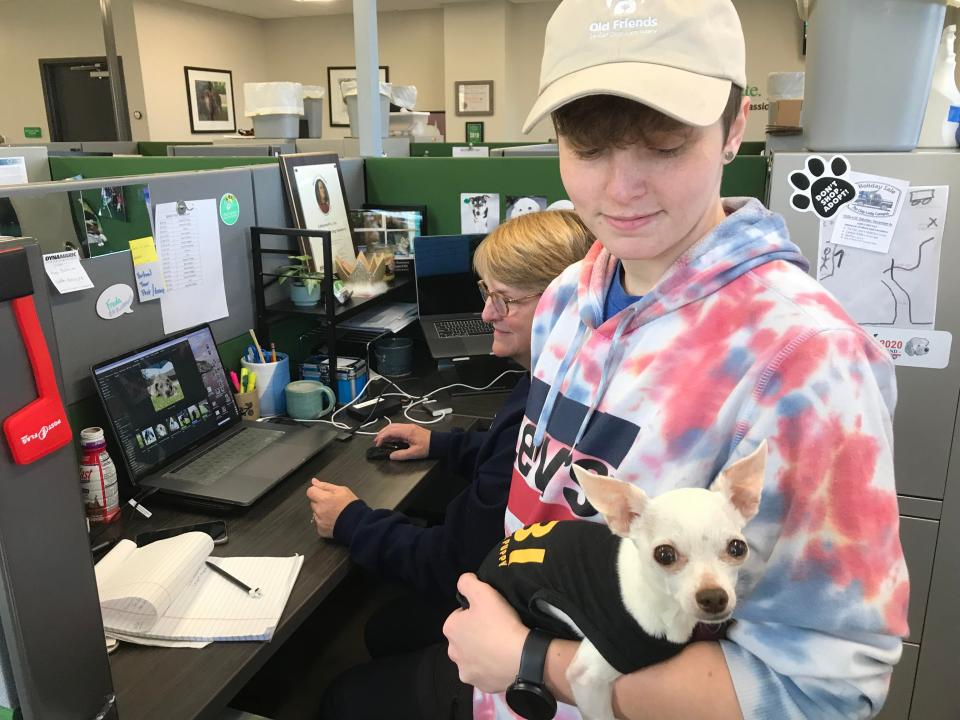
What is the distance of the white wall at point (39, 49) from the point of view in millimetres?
7277

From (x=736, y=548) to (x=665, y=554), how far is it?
0.17 ft

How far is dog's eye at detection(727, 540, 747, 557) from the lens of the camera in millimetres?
510

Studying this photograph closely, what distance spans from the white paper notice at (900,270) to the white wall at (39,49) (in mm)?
7395

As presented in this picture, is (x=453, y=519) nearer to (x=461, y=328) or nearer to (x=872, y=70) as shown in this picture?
(x=461, y=328)

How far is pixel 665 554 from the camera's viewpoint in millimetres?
521

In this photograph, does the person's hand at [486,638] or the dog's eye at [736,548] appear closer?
the dog's eye at [736,548]

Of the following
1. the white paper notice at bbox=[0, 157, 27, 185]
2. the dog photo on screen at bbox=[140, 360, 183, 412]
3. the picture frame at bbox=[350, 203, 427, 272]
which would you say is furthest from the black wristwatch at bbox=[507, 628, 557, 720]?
the white paper notice at bbox=[0, 157, 27, 185]

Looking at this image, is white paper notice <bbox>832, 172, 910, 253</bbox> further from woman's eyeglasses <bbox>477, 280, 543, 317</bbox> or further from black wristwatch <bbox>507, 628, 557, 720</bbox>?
black wristwatch <bbox>507, 628, 557, 720</bbox>

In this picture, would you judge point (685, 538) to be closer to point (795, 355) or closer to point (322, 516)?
point (795, 355)

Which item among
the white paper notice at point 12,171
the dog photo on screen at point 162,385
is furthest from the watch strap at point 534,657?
the white paper notice at point 12,171

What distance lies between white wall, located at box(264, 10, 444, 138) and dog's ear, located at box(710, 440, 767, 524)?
836 centimetres

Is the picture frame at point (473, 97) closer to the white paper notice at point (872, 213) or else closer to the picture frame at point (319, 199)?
the picture frame at point (319, 199)

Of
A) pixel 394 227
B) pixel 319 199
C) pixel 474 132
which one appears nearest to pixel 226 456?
pixel 319 199

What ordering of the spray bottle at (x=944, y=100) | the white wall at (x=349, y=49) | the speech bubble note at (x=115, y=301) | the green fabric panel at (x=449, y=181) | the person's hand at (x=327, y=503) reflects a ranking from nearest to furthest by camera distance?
1. the person's hand at (x=327, y=503)
2. the speech bubble note at (x=115, y=301)
3. the spray bottle at (x=944, y=100)
4. the green fabric panel at (x=449, y=181)
5. the white wall at (x=349, y=49)
